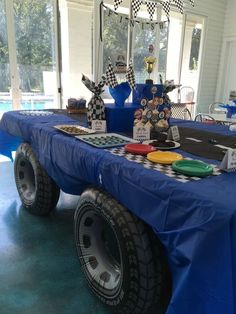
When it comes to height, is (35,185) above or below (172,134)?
below

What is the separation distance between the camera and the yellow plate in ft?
4.13

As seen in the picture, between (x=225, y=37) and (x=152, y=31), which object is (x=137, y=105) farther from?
(x=225, y=37)

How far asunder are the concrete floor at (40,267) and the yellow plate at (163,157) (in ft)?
2.68

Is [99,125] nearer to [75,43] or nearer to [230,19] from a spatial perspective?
[75,43]

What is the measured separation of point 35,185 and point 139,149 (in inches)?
50.2

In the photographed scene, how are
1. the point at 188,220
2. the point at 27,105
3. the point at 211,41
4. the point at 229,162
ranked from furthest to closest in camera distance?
the point at 211,41 < the point at 27,105 < the point at 229,162 < the point at 188,220

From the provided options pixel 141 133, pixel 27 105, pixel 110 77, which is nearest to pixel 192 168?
pixel 141 133

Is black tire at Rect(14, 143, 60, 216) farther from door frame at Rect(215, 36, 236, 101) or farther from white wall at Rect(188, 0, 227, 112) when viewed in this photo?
door frame at Rect(215, 36, 236, 101)

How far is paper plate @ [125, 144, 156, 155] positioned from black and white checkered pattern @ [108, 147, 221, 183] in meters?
0.03

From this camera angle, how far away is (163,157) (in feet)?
4.29

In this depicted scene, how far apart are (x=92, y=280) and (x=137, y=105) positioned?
1324 millimetres

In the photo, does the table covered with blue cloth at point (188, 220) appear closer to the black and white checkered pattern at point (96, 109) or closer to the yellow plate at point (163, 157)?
the yellow plate at point (163, 157)

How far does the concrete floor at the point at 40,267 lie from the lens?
1477 mm

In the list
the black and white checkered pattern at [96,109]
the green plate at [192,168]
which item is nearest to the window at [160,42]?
the black and white checkered pattern at [96,109]
